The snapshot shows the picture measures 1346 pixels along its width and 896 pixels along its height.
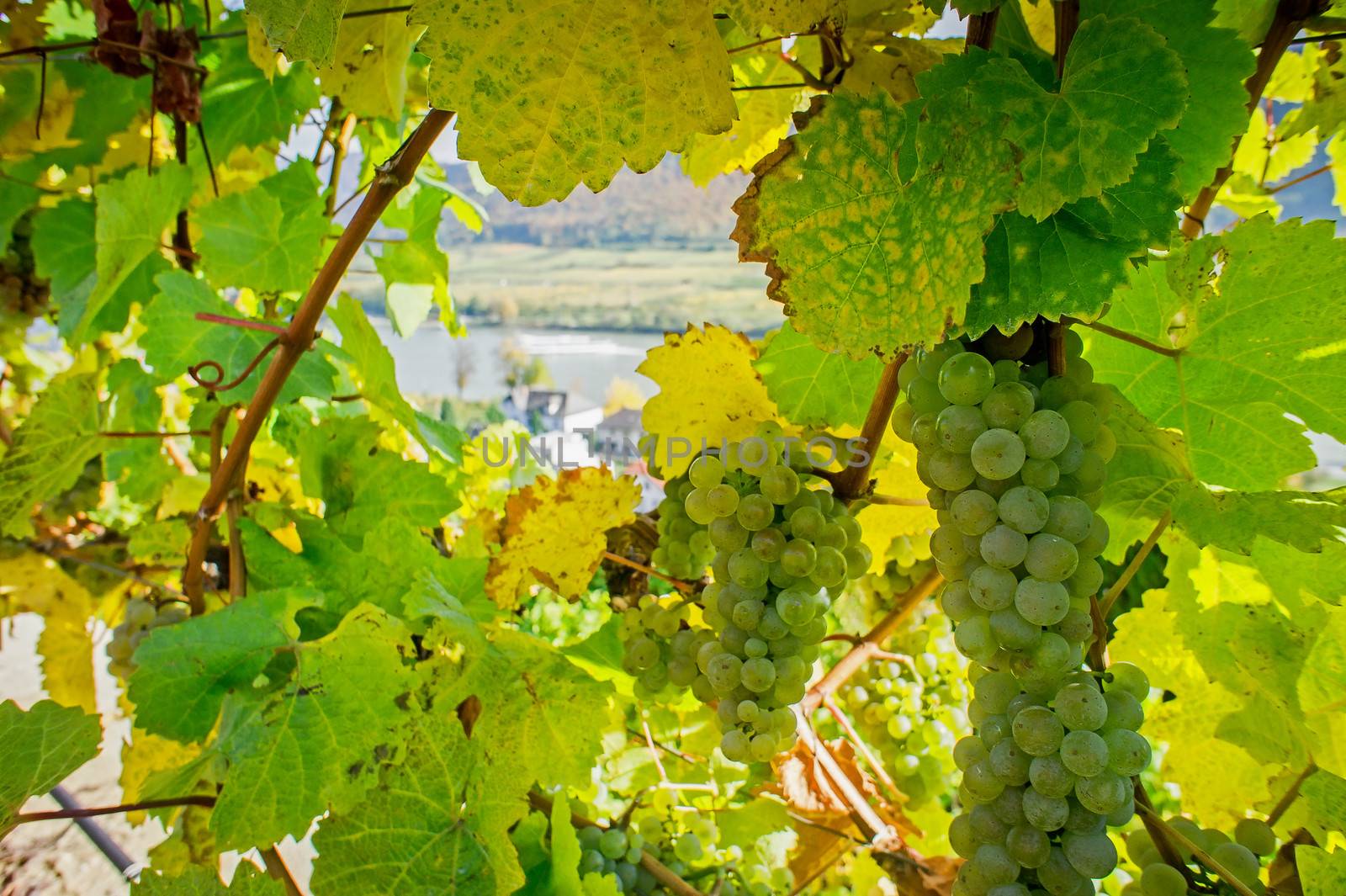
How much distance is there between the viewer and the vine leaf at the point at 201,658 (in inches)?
20.9

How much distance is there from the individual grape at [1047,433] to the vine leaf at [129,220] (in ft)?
2.56

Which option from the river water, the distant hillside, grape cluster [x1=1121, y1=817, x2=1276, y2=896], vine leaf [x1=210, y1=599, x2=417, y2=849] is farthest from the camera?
the river water

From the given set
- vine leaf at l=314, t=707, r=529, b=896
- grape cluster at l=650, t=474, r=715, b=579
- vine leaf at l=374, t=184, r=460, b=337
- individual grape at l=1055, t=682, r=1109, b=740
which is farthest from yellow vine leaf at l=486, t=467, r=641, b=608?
vine leaf at l=374, t=184, r=460, b=337

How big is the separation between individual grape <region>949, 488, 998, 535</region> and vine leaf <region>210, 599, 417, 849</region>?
0.36 m

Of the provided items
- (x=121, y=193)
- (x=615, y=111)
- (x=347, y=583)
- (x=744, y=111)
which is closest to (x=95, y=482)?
(x=121, y=193)

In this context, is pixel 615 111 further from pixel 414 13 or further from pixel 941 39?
pixel 941 39

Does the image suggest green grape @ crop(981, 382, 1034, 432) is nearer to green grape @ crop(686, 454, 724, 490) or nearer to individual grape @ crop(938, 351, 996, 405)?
individual grape @ crop(938, 351, 996, 405)

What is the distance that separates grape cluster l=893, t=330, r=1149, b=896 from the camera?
31cm

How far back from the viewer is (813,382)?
0.50m

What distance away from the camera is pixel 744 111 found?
678 millimetres

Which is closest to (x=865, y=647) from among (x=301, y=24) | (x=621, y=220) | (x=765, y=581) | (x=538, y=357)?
(x=765, y=581)

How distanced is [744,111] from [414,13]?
0.43m

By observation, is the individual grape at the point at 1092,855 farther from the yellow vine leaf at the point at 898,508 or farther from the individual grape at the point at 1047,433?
the yellow vine leaf at the point at 898,508

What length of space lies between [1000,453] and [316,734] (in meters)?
0.45
